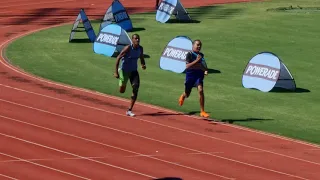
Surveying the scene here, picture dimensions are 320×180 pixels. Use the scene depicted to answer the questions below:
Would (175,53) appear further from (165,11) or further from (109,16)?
(165,11)

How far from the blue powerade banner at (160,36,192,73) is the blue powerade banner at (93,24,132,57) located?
2418 millimetres

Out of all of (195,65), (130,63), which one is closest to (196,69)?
(195,65)

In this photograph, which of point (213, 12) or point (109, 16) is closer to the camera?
point (109, 16)

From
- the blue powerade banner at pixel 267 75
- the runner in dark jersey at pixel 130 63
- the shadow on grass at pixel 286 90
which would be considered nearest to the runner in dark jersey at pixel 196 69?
the runner in dark jersey at pixel 130 63

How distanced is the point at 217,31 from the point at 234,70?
26.5ft

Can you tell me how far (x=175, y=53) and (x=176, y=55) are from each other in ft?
0.43

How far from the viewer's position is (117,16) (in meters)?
37.2

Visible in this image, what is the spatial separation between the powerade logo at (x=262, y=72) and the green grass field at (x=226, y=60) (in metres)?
0.49

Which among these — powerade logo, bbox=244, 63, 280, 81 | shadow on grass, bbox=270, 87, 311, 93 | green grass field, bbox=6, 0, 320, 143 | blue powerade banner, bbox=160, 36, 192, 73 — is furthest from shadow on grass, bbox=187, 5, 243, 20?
shadow on grass, bbox=270, 87, 311, 93

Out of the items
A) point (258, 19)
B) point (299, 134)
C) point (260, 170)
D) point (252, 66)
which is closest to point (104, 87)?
point (252, 66)

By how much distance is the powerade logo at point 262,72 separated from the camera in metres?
26.5

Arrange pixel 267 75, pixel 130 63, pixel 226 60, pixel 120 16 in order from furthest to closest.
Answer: pixel 120 16 → pixel 226 60 → pixel 267 75 → pixel 130 63

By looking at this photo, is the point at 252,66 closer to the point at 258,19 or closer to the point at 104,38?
the point at 104,38

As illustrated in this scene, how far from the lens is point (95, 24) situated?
39.9 m
